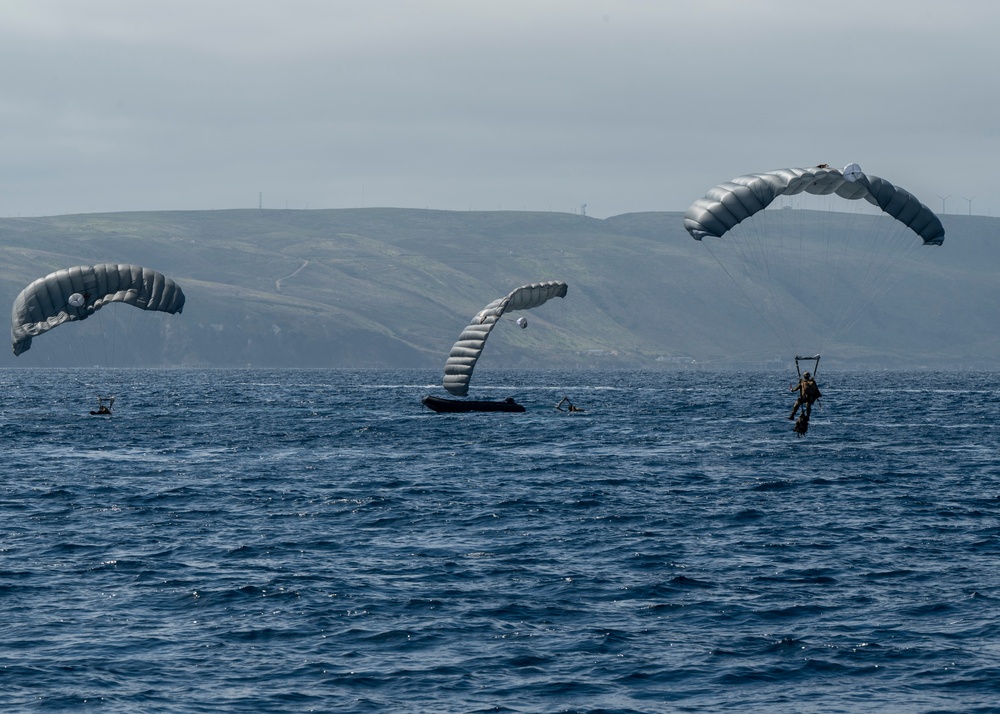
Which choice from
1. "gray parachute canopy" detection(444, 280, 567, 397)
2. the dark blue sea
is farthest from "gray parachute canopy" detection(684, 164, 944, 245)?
"gray parachute canopy" detection(444, 280, 567, 397)

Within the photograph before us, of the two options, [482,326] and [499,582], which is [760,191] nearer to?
[499,582]

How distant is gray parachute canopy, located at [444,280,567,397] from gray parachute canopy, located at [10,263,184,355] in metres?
19.5

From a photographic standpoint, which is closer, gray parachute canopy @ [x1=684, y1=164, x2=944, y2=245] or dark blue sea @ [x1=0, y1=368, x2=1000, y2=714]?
dark blue sea @ [x1=0, y1=368, x2=1000, y2=714]

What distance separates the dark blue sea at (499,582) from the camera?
2227cm

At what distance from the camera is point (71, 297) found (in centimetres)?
7119

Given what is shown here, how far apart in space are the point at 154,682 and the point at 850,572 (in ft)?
55.9

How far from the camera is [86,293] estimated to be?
72.3m

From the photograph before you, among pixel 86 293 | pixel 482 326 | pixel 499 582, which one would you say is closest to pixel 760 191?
pixel 499 582

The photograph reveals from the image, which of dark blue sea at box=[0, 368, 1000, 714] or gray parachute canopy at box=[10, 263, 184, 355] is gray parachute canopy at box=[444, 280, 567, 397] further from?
dark blue sea at box=[0, 368, 1000, 714]

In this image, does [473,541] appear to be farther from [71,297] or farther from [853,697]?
[71,297]

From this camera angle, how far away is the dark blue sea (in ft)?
73.0

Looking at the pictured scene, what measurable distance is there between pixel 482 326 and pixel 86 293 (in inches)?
1001

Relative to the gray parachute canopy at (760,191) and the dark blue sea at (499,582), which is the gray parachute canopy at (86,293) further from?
the gray parachute canopy at (760,191)

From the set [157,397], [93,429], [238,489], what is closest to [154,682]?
[238,489]
